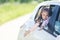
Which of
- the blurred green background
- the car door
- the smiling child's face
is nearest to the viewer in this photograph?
the car door

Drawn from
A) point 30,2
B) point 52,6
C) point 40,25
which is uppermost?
point 52,6

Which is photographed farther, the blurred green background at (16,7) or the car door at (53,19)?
the blurred green background at (16,7)

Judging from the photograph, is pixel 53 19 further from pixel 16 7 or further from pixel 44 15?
pixel 16 7

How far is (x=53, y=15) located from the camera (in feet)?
15.3

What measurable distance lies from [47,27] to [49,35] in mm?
442

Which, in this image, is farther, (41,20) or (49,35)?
(41,20)

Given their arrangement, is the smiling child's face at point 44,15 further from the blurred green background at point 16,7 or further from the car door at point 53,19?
the blurred green background at point 16,7

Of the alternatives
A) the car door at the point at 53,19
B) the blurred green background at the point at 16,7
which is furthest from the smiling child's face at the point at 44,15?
the blurred green background at the point at 16,7

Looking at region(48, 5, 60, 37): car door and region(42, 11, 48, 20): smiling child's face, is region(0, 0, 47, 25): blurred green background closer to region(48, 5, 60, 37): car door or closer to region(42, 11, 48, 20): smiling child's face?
region(42, 11, 48, 20): smiling child's face

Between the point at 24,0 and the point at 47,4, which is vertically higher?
the point at 47,4

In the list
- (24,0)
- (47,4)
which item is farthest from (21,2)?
(47,4)

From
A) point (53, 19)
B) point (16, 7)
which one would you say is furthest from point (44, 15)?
point (16, 7)

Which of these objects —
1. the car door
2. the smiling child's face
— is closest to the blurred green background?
the smiling child's face

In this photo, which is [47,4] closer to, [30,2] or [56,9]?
[56,9]
